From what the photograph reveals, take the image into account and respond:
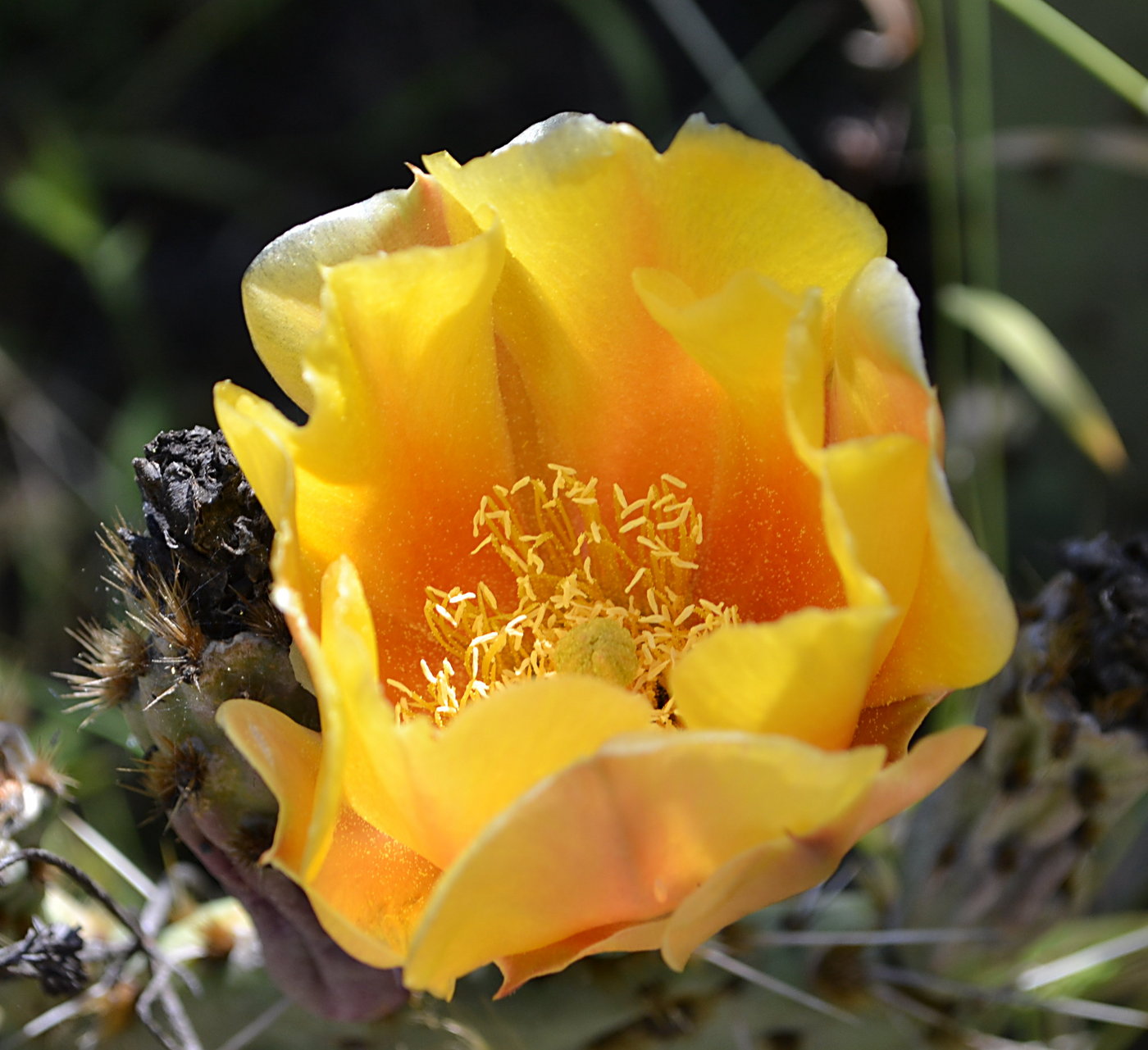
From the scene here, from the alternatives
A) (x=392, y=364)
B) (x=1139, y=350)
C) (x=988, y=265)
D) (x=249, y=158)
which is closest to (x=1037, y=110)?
(x=988, y=265)

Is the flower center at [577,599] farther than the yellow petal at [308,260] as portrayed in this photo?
Yes

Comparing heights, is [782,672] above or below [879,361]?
below

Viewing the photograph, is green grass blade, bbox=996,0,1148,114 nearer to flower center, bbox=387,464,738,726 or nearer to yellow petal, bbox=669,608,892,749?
flower center, bbox=387,464,738,726

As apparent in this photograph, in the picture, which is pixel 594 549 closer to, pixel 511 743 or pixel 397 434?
pixel 397 434

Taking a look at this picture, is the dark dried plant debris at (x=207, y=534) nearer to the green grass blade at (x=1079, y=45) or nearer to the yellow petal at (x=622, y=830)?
the yellow petal at (x=622, y=830)

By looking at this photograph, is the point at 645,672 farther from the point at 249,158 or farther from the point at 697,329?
the point at 249,158

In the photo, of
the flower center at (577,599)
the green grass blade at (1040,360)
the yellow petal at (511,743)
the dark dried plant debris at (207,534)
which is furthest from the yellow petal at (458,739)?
the green grass blade at (1040,360)

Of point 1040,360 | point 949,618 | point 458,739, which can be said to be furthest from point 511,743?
point 1040,360

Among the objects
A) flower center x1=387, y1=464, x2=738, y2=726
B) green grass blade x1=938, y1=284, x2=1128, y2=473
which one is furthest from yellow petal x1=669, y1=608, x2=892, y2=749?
green grass blade x1=938, y1=284, x2=1128, y2=473
